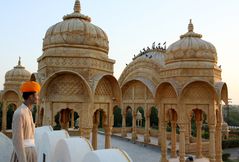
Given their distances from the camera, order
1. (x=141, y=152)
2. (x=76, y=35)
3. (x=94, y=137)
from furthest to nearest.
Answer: (x=141, y=152) → (x=94, y=137) → (x=76, y=35)

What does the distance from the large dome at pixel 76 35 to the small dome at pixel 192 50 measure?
4434mm

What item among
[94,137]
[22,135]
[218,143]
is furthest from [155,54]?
[22,135]

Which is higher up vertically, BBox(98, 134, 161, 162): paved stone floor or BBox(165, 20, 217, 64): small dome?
BBox(165, 20, 217, 64): small dome

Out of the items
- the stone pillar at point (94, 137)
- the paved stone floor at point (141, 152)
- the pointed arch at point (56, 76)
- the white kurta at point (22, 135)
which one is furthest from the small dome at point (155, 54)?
the white kurta at point (22, 135)

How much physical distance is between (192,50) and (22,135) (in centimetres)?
1061

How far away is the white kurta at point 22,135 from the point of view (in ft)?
8.92

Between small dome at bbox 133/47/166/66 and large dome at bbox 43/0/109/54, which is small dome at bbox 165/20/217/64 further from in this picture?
small dome at bbox 133/47/166/66

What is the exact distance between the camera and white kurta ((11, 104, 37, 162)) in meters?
2.72

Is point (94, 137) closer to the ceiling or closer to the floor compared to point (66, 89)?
closer to the floor

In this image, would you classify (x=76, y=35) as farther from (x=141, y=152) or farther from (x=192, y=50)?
(x=141, y=152)

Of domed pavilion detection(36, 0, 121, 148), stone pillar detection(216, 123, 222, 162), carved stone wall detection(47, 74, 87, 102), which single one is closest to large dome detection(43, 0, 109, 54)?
domed pavilion detection(36, 0, 121, 148)

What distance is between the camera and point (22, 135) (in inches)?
110

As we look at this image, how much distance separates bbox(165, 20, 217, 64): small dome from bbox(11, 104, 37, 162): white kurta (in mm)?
10265

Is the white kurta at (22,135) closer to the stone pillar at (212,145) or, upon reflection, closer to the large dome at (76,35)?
the large dome at (76,35)
